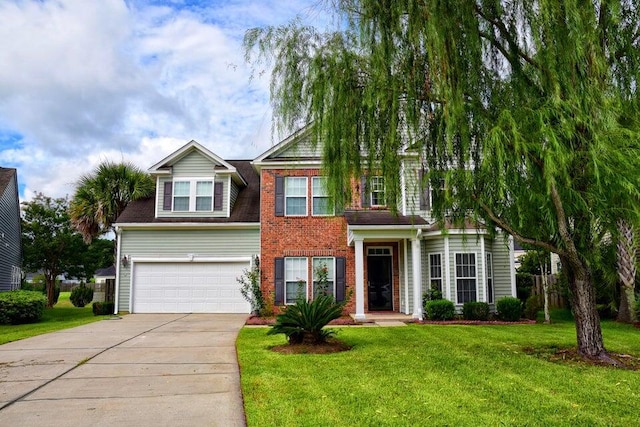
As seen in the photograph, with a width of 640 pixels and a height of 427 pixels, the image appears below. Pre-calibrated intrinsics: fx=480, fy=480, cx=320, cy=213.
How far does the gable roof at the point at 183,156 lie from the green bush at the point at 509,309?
→ 9.93 metres

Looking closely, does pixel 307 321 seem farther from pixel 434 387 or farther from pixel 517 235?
pixel 517 235

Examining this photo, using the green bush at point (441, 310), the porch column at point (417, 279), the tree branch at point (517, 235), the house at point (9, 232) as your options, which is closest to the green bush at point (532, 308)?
the green bush at point (441, 310)

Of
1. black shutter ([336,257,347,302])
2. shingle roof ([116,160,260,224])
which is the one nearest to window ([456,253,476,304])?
black shutter ([336,257,347,302])

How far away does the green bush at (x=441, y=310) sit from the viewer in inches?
557

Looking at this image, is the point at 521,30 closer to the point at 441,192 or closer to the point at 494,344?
the point at 441,192

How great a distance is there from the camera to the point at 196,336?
439 inches

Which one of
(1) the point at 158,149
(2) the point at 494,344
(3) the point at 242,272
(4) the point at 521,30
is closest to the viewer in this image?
(4) the point at 521,30

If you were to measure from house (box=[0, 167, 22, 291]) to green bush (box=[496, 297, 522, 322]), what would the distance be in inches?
803

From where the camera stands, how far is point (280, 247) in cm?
1631

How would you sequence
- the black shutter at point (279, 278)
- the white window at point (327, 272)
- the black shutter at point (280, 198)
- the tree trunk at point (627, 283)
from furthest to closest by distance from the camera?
the black shutter at point (280, 198) < the black shutter at point (279, 278) < the white window at point (327, 272) < the tree trunk at point (627, 283)

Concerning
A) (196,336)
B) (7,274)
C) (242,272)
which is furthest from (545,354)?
(7,274)

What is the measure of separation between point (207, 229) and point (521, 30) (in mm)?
12592

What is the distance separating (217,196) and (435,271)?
26.5 ft

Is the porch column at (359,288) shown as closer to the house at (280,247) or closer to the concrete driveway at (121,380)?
the house at (280,247)
